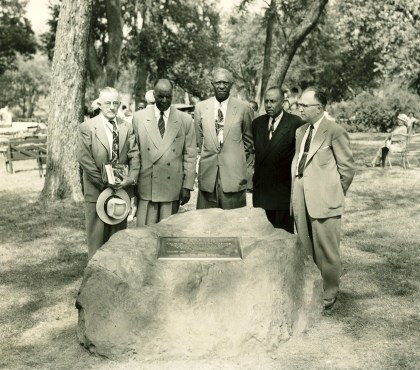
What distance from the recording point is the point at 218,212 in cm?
617

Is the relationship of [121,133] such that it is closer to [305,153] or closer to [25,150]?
[305,153]

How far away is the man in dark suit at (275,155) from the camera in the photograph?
21.2ft

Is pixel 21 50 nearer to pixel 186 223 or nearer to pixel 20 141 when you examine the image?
pixel 20 141

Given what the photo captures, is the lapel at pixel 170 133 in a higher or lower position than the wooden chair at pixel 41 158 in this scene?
higher

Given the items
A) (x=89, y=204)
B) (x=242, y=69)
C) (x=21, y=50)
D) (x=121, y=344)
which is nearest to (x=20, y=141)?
(x=89, y=204)

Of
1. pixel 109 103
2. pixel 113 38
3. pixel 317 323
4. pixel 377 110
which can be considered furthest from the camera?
pixel 377 110

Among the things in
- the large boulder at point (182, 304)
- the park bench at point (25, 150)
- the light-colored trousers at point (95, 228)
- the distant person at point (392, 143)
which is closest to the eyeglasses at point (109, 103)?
the light-colored trousers at point (95, 228)

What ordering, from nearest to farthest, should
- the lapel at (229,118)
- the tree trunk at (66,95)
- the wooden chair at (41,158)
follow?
1. the lapel at (229,118)
2. the tree trunk at (66,95)
3. the wooden chair at (41,158)

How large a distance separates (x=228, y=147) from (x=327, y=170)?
1.36 metres

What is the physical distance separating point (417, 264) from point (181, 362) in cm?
413

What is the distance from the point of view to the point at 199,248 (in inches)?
210

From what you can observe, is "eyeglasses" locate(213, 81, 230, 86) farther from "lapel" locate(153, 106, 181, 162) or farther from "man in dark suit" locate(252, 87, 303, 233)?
"lapel" locate(153, 106, 181, 162)

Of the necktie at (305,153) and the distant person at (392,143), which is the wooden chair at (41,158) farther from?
the necktie at (305,153)

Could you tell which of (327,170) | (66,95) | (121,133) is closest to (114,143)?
(121,133)
